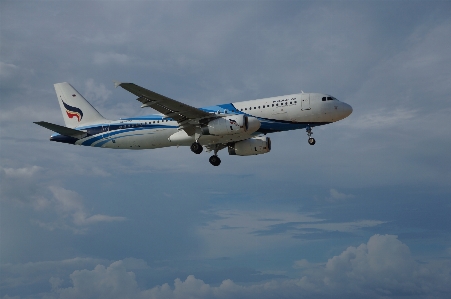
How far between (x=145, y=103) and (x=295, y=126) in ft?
44.8

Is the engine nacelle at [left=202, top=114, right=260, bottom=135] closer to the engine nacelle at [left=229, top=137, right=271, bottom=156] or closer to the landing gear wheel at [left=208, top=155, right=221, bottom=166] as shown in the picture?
the engine nacelle at [left=229, top=137, right=271, bottom=156]

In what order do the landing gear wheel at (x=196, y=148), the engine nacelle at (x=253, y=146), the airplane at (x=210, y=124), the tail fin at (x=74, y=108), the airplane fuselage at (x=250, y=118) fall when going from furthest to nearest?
the tail fin at (x=74, y=108), the engine nacelle at (x=253, y=146), the landing gear wheel at (x=196, y=148), the airplane fuselage at (x=250, y=118), the airplane at (x=210, y=124)

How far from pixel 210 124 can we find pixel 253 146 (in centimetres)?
720

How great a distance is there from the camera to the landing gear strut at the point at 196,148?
173ft

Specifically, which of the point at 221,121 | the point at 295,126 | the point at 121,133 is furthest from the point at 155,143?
the point at 295,126

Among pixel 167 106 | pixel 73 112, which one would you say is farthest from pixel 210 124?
pixel 73 112

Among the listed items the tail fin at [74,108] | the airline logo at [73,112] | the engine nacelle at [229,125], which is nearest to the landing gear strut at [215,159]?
the engine nacelle at [229,125]

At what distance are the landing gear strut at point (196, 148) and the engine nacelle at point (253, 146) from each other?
4932mm

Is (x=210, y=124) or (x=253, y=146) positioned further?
(x=253, y=146)

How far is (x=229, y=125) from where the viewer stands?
4938 centimetres

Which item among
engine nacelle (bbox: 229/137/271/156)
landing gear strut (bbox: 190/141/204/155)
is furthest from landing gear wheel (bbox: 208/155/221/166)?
landing gear strut (bbox: 190/141/204/155)

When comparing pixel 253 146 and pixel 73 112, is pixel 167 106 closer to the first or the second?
pixel 253 146

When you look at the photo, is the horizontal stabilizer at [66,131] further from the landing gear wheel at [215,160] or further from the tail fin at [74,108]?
the landing gear wheel at [215,160]

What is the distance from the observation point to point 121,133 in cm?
5556
